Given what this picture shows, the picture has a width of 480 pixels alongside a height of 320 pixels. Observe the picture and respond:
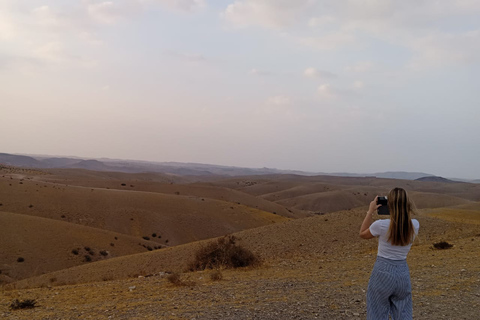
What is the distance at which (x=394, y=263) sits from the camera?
4.28 metres

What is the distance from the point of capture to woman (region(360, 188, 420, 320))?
4.20 meters

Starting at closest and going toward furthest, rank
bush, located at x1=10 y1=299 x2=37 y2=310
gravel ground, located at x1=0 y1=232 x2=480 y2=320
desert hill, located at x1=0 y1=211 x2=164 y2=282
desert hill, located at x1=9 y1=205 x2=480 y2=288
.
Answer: gravel ground, located at x1=0 y1=232 x2=480 y2=320 → bush, located at x1=10 y1=299 x2=37 y2=310 → desert hill, located at x1=9 y1=205 x2=480 y2=288 → desert hill, located at x1=0 y1=211 x2=164 y2=282

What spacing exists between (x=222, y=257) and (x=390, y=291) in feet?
37.1

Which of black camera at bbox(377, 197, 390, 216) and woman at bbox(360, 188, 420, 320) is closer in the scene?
woman at bbox(360, 188, 420, 320)

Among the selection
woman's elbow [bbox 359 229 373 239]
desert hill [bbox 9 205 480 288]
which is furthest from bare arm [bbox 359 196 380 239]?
desert hill [bbox 9 205 480 288]

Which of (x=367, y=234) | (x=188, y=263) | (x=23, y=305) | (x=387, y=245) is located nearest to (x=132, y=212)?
(x=188, y=263)

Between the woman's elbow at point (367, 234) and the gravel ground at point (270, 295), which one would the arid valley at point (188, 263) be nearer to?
the gravel ground at point (270, 295)

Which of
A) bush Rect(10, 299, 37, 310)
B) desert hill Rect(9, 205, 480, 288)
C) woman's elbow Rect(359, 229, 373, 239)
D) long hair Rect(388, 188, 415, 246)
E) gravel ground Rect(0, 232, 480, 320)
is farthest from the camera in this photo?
desert hill Rect(9, 205, 480, 288)

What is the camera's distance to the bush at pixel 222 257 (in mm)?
14523

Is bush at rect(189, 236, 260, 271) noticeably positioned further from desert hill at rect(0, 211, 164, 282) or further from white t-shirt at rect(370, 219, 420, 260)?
desert hill at rect(0, 211, 164, 282)

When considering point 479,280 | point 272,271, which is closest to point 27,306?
point 272,271

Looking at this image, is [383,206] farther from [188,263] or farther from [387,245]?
[188,263]

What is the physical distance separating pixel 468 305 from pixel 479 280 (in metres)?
2.35

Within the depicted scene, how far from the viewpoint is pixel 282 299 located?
28.1 feet
